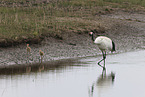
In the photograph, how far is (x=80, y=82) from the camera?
11.4 metres

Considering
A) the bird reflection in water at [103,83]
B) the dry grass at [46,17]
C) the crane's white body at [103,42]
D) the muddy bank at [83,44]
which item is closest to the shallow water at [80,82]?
the bird reflection in water at [103,83]

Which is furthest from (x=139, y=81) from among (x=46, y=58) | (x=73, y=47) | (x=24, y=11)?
(x=24, y=11)

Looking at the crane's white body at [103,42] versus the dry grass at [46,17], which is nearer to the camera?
the crane's white body at [103,42]

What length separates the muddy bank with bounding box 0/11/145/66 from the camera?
15.3 m

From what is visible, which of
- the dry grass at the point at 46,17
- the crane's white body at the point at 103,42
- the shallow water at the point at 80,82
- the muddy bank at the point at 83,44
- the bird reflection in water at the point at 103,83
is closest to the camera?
the shallow water at the point at 80,82

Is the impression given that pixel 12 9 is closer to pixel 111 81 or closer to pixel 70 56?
pixel 70 56

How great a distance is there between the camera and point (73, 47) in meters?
17.7

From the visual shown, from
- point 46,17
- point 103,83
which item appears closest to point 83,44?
point 46,17

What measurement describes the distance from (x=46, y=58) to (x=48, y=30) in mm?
3195

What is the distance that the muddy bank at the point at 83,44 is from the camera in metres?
15.3

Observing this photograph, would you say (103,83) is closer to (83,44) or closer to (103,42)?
(103,42)

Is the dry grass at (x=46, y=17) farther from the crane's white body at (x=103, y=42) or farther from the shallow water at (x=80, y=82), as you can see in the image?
the shallow water at (x=80, y=82)

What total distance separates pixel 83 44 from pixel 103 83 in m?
7.25

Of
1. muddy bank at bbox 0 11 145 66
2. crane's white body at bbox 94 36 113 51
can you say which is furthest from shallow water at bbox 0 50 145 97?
muddy bank at bbox 0 11 145 66
